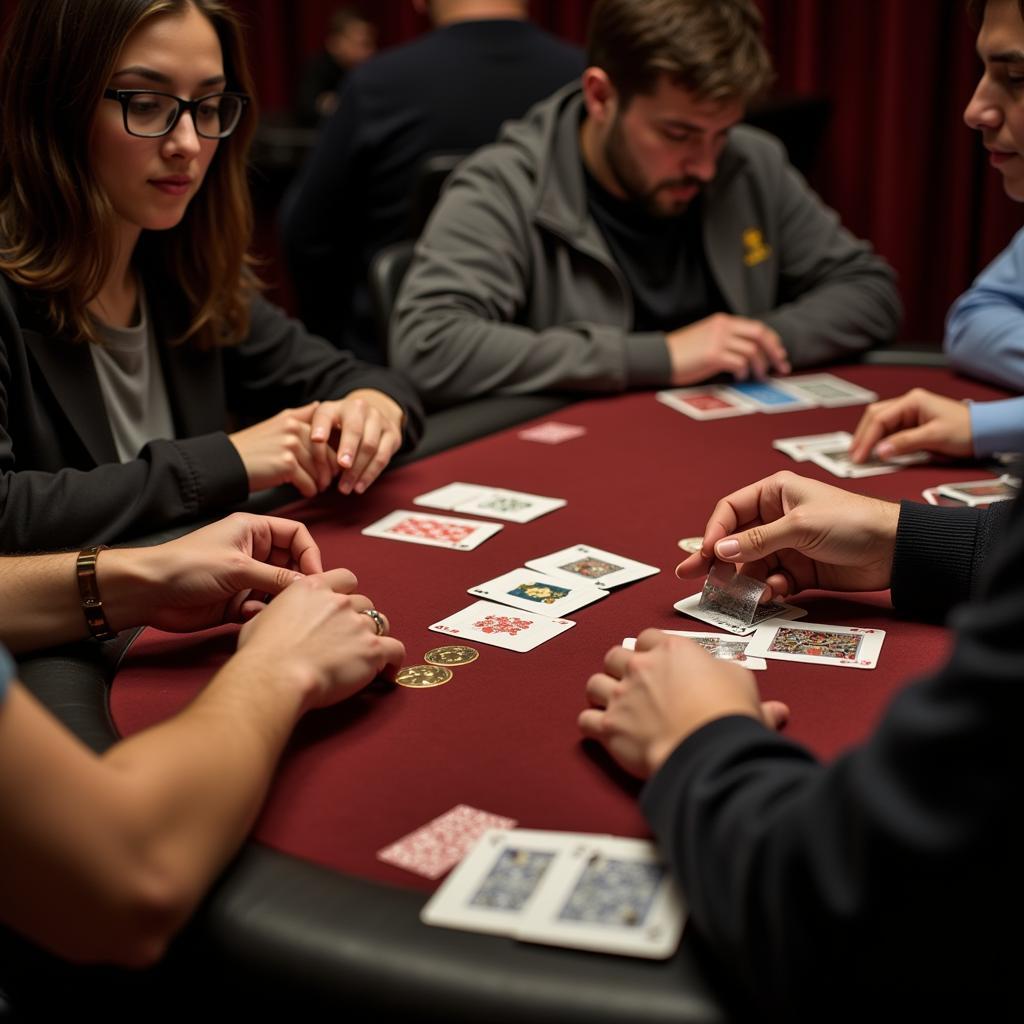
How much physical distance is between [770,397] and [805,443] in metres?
0.34

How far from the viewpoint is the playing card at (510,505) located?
1771 mm

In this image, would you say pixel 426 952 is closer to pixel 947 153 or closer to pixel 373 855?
pixel 373 855

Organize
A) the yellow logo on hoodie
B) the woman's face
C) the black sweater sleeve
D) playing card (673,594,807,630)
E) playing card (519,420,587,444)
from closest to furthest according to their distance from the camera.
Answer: the black sweater sleeve
playing card (673,594,807,630)
the woman's face
playing card (519,420,587,444)
the yellow logo on hoodie

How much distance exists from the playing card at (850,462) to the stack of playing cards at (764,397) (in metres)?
0.28

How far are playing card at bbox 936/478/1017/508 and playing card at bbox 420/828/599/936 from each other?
1043mm

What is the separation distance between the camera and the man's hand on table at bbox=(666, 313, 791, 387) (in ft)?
7.89

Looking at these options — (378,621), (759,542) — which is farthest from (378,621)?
(759,542)

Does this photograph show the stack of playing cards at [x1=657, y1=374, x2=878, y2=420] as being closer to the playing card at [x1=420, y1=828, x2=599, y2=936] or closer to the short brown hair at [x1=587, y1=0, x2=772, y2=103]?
the short brown hair at [x1=587, y1=0, x2=772, y2=103]

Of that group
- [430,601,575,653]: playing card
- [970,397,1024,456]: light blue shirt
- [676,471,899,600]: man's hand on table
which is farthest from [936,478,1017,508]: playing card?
[430,601,575,653]: playing card

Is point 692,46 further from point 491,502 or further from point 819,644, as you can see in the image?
point 819,644

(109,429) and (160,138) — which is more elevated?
(160,138)

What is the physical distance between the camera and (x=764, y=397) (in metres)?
2.35

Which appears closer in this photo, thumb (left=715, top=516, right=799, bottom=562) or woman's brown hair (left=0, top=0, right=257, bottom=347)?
thumb (left=715, top=516, right=799, bottom=562)

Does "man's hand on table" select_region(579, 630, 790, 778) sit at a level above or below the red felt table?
above
